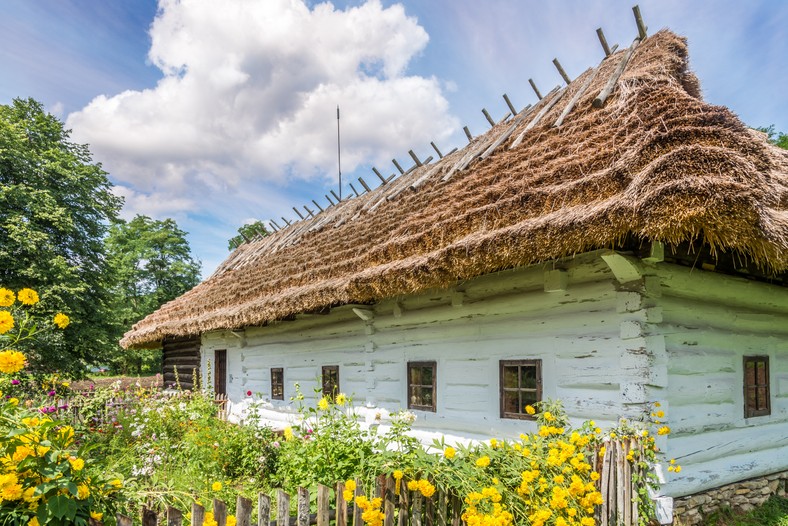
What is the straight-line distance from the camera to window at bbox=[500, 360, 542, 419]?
5062 millimetres

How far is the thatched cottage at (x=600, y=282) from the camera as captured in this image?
3879 millimetres

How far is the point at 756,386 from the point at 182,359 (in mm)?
13094

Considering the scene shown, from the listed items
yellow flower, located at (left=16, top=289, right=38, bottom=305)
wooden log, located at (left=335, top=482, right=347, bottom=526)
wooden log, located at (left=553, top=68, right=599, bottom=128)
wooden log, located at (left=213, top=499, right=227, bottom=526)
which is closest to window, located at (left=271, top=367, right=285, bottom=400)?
wooden log, located at (left=553, top=68, right=599, bottom=128)

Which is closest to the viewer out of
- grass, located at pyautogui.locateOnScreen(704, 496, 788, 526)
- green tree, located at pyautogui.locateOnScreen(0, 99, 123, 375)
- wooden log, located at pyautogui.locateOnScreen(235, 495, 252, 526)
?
wooden log, located at pyautogui.locateOnScreen(235, 495, 252, 526)

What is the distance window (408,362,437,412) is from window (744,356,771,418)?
131 inches

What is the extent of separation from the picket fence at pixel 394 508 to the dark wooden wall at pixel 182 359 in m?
10.7

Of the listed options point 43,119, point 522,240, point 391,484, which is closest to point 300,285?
point 522,240

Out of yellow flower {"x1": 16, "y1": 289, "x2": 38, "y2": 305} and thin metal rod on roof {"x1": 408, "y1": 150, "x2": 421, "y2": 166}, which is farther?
thin metal rod on roof {"x1": 408, "y1": 150, "x2": 421, "y2": 166}

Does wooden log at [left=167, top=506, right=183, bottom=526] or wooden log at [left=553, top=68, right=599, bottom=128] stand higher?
wooden log at [left=553, top=68, right=599, bottom=128]

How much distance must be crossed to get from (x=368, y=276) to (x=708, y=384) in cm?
362

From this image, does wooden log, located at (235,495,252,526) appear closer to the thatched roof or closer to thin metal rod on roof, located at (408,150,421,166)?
the thatched roof

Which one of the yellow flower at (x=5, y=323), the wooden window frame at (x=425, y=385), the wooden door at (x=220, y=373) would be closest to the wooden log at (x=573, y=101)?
the wooden window frame at (x=425, y=385)

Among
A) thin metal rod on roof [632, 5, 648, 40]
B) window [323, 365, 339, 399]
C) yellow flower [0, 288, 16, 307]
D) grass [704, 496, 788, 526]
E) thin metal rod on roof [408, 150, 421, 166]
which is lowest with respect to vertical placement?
grass [704, 496, 788, 526]

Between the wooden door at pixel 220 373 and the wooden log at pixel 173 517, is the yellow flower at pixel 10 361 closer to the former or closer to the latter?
the wooden log at pixel 173 517
